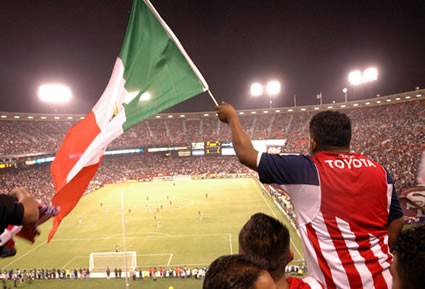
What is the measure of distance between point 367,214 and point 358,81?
2282 inches

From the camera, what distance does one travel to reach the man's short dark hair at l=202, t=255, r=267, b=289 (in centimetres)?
157

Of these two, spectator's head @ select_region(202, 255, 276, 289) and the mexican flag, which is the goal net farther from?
spectator's head @ select_region(202, 255, 276, 289)

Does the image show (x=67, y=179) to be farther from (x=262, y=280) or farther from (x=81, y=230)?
(x=81, y=230)

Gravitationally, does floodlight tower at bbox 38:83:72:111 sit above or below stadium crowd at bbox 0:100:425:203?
above

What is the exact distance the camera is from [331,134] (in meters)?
2.79

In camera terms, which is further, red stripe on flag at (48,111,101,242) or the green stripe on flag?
the green stripe on flag

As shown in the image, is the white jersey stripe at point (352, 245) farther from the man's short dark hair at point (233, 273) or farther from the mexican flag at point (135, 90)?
the mexican flag at point (135, 90)

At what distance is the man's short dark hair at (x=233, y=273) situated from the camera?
1.57 m

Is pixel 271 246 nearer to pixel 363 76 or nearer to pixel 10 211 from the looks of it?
pixel 10 211

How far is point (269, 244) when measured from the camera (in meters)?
2.20

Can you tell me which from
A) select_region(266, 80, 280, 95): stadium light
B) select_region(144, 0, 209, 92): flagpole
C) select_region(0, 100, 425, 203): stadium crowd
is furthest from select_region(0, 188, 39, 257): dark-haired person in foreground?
select_region(266, 80, 280, 95): stadium light

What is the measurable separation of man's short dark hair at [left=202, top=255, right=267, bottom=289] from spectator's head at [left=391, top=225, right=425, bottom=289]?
33.3 inches

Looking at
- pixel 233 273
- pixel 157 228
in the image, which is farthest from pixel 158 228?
pixel 233 273

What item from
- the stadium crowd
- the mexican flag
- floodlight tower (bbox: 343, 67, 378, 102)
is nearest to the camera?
the mexican flag
